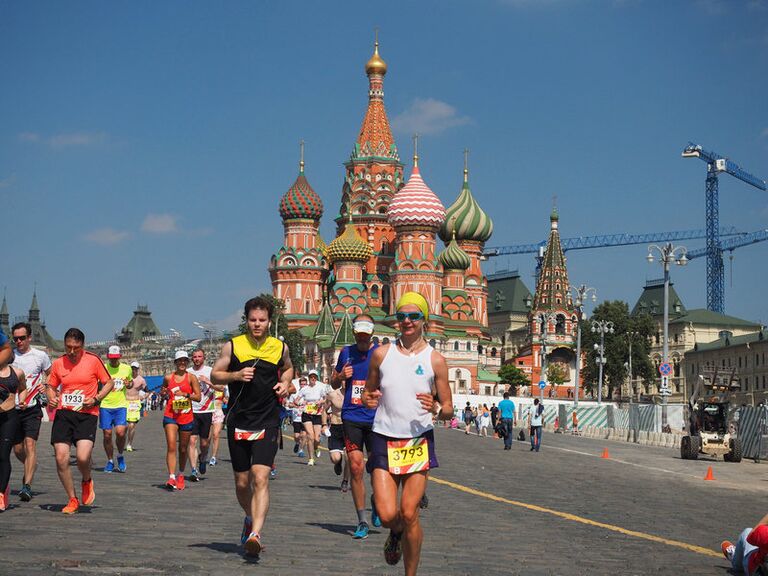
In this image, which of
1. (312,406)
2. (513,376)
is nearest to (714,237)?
(513,376)

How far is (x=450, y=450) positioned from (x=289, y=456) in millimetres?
8865

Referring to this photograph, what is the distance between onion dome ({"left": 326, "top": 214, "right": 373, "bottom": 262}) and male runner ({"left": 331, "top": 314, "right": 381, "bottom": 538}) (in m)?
100

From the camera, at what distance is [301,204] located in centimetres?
11700

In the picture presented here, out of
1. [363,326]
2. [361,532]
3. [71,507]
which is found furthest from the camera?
[363,326]

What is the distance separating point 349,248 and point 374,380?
4117 inches

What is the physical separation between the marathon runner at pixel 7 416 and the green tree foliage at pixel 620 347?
4052 inches

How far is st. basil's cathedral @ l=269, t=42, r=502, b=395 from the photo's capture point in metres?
110

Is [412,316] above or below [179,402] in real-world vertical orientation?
above

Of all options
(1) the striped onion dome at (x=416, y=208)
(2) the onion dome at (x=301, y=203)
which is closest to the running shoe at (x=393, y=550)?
(1) the striped onion dome at (x=416, y=208)

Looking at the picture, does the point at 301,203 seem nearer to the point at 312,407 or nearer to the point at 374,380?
the point at 312,407

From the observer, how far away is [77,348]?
11922 millimetres

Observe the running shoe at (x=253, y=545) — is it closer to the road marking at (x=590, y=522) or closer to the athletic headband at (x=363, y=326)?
the athletic headband at (x=363, y=326)

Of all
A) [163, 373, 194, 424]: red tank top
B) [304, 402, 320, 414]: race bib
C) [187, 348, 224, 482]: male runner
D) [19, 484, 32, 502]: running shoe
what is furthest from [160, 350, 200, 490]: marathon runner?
[304, 402, 320, 414]: race bib

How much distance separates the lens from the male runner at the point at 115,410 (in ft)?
55.2
